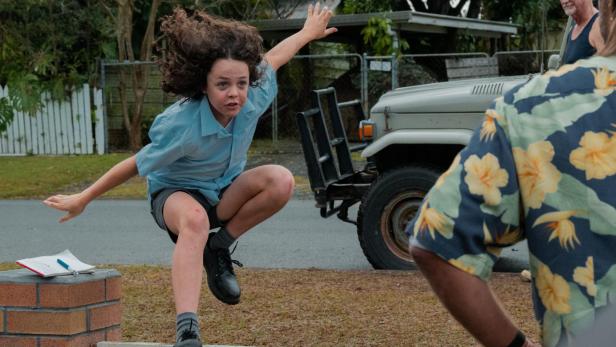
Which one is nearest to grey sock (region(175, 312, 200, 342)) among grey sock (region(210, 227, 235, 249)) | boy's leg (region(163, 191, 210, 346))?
boy's leg (region(163, 191, 210, 346))

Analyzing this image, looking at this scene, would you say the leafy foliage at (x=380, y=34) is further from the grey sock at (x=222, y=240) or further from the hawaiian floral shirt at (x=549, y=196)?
the hawaiian floral shirt at (x=549, y=196)

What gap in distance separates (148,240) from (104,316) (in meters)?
6.41

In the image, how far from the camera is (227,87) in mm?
4965

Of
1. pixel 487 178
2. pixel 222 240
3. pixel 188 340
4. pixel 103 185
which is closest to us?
pixel 487 178

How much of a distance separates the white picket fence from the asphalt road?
775cm

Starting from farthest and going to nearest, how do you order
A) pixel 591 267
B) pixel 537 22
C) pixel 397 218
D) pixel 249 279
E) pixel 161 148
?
pixel 537 22
pixel 397 218
pixel 249 279
pixel 161 148
pixel 591 267

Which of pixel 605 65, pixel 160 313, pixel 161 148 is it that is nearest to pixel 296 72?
pixel 160 313

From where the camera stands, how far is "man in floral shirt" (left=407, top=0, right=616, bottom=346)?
1942mm

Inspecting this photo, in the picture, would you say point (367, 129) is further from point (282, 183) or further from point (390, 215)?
point (282, 183)

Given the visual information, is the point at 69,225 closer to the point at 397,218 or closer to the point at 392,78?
the point at 397,218

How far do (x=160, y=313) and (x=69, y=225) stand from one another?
679cm

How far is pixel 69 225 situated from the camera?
519 inches

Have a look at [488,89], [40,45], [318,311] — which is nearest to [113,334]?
[318,311]

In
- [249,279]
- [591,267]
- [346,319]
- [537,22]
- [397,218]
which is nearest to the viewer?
[591,267]
